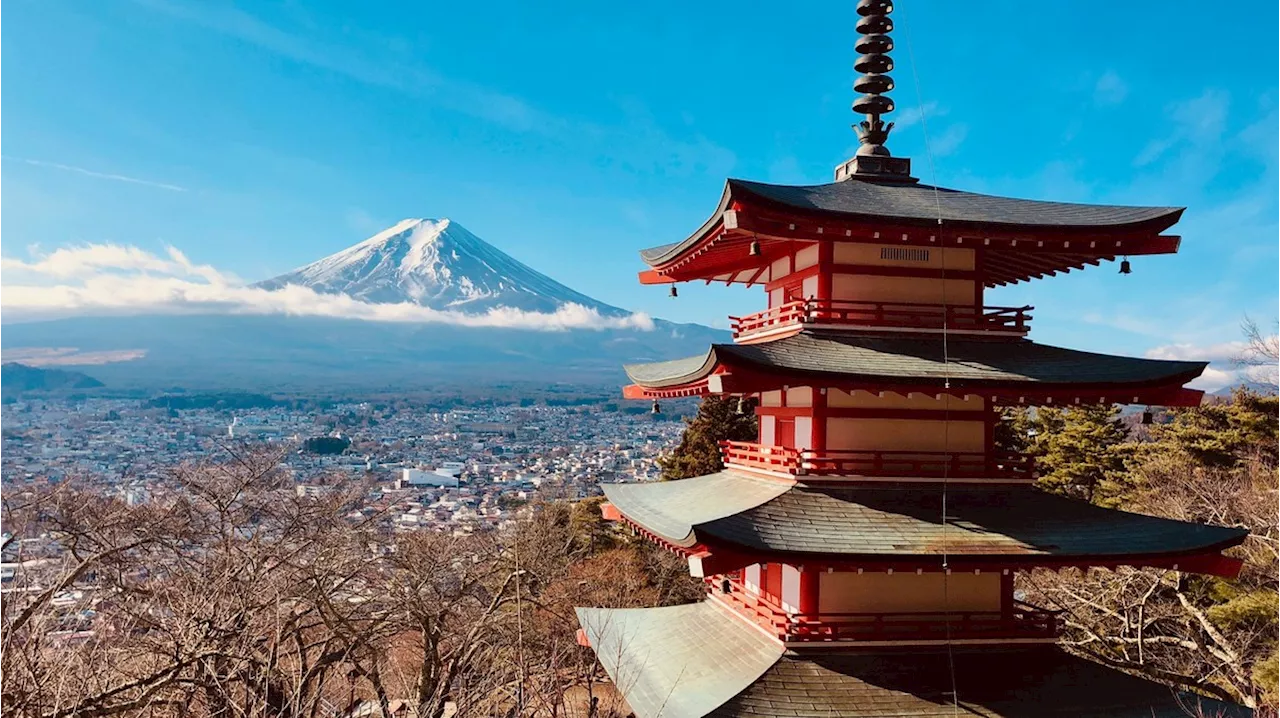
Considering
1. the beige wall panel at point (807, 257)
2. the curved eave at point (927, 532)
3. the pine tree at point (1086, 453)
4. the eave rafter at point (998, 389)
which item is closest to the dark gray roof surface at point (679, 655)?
the curved eave at point (927, 532)

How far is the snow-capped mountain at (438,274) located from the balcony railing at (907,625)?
138823mm

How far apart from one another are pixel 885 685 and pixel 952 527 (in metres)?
1.70

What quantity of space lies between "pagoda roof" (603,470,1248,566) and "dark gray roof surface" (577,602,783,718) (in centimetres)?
145

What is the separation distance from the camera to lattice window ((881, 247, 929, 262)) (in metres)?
9.29

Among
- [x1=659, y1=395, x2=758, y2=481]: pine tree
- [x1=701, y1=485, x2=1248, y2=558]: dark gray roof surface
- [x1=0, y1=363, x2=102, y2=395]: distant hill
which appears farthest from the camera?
[x1=0, y1=363, x2=102, y2=395]: distant hill

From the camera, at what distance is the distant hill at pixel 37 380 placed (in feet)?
193

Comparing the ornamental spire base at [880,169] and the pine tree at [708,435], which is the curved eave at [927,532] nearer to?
the ornamental spire base at [880,169]

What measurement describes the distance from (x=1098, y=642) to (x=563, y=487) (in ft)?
89.9

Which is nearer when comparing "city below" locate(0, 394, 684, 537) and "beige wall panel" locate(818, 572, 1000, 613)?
"beige wall panel" locate(818, 572, 1000, 613)

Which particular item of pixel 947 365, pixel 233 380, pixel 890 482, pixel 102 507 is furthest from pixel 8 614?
pixel 233 380

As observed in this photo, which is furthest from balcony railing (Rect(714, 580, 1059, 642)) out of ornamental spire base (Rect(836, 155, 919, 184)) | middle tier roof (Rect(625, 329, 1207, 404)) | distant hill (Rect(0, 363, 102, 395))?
distant hill (Rect(0, 363, 102, 395))

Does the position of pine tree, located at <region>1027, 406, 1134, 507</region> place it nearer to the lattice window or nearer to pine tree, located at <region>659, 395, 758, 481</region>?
pine tree, located at <region>659, 395, 758, 481</region>

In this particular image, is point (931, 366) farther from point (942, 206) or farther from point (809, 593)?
point (809, 593)

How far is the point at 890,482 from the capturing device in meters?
8.78
